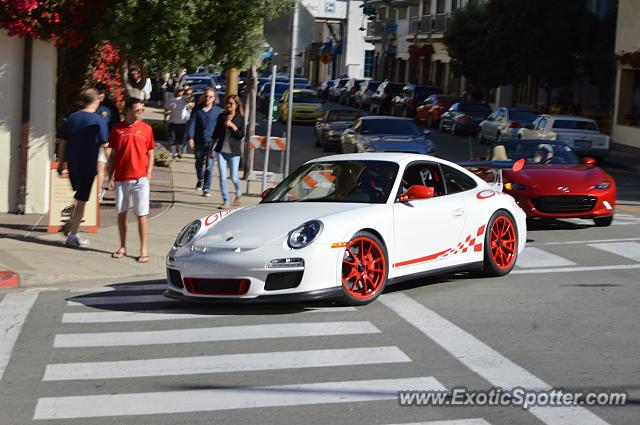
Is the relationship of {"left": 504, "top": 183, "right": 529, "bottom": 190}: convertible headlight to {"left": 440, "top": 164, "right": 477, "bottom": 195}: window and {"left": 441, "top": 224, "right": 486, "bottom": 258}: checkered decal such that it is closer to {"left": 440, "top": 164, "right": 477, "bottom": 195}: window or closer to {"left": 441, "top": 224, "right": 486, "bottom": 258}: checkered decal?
{"left": 440, "top": 164, "right": 477, "bottom": 195}: window

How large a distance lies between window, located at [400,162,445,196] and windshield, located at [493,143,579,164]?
6.77 metres

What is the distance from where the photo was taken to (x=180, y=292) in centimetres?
1018

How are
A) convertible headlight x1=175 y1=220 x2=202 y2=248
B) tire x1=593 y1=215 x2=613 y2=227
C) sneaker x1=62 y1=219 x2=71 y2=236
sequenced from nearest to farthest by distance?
1. convertible headlight x1=175 y1=220 x2=202 y2=248
2. sneaker x1=62 y1=219 x2=71 y2=236
3. tire x1=593 y1=215 x2=613 y2=227

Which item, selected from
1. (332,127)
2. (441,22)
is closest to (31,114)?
(332,127)

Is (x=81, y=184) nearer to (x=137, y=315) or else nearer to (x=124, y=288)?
(x=124, y=288)

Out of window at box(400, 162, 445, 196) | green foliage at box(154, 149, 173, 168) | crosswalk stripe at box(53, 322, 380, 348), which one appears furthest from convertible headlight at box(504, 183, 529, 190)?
green foliage at box(154, 149, 173, 168)

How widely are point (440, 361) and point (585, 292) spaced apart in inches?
135

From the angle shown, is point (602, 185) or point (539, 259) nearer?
point (539, 259)

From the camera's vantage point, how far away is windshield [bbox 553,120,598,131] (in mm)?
34844

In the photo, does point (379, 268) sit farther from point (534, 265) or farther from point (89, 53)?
point (89, 53)

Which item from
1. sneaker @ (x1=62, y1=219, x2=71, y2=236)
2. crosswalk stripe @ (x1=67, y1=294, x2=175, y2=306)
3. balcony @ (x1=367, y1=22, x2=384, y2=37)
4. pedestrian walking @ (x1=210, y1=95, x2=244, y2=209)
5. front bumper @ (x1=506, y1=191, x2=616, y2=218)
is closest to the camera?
crosswalk stripe @ (x1=67, y1=294, x2=175, y2=306)

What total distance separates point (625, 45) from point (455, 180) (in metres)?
33.0

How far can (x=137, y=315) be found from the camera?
33.1ft

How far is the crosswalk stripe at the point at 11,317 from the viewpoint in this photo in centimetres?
859
